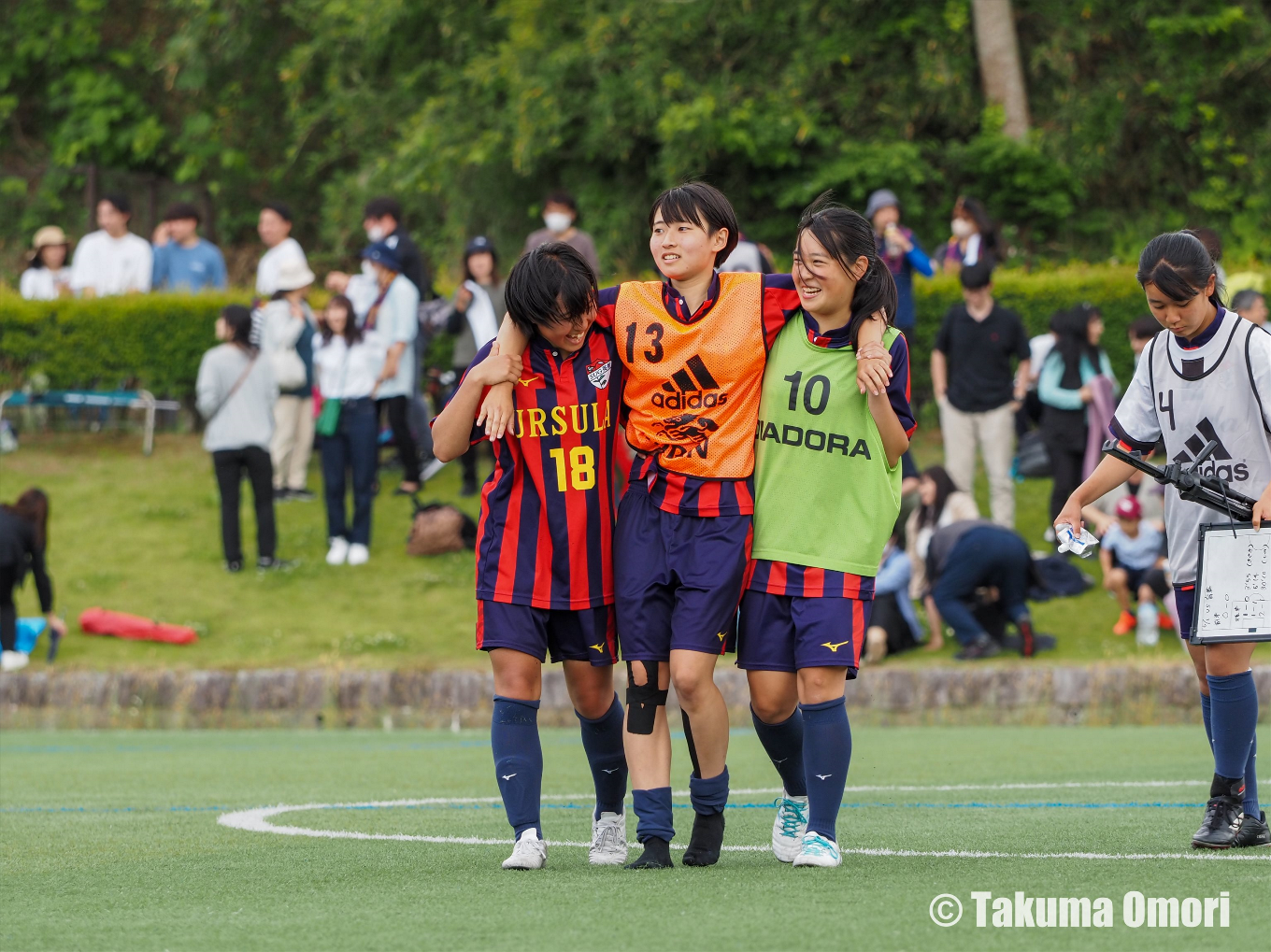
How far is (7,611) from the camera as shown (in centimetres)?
1273

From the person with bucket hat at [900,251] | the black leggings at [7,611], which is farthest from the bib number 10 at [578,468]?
the black leggings at [7,611]

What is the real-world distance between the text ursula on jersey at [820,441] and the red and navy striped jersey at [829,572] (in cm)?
15

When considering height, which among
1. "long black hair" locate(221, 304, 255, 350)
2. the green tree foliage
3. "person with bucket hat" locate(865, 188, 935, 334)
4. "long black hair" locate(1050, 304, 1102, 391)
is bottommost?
"long black hair" locate(1050, 304, 1102, 391)

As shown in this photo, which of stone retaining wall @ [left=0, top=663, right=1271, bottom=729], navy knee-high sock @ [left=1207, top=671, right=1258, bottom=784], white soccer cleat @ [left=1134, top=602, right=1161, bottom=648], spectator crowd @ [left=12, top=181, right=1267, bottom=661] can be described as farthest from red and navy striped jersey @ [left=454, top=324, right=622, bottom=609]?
white soccer cleat @ [left=1134, top=602, right=1161, bottom=648]

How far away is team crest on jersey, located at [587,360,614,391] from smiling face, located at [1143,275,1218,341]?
5.46 ft

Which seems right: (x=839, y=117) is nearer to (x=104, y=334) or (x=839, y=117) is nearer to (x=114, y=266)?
(x=114, y=266)

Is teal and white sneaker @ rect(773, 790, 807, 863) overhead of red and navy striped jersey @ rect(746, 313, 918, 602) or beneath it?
beneath

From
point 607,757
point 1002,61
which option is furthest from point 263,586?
point 1002,61

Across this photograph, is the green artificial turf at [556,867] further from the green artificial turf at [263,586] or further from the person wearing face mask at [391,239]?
the person wearing face mask at [391,239]

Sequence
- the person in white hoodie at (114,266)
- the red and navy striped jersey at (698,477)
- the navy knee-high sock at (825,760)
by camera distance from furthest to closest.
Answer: the person in white hoodie at (114,266), the red and navy striped jersey at (698,477), the navy knee-high sock at (825,760)

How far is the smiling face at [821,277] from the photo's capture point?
506cm

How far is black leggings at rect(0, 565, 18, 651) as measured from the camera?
1262 centimetres

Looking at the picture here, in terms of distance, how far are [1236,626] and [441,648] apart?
887 centimetres

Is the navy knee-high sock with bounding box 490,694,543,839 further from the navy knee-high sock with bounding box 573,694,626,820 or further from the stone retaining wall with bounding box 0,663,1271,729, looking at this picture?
the stone retaining wall with bounding box 0,663,1271,729
